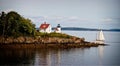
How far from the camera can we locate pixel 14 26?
117 feet

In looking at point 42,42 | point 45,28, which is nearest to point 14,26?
point 42,42

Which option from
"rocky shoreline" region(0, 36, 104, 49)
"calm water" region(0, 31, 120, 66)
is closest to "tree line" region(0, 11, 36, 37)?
"rocky shoreline" region(0, 36, 104, 49)

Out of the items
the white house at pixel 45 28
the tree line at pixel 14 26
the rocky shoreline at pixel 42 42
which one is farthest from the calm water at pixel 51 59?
the white house at pixel 45 28

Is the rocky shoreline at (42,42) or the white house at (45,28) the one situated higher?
the white house at (45,28)

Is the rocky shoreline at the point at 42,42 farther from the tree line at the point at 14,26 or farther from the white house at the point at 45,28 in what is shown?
the white house at the point at 45,28

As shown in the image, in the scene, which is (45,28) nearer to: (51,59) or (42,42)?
(42,42)

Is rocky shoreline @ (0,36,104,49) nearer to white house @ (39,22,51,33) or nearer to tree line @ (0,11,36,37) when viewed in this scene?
tree line @ (0,11,36,37)

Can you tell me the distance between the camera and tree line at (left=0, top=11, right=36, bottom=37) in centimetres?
3566

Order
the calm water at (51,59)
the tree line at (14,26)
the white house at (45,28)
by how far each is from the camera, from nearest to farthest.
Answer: the calm water at (51,59)
the tree line at (14,26)
the white house at (45,28)

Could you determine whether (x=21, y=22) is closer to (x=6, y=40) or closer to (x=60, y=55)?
(x=6, y=40)

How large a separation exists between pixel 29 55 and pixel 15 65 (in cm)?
554

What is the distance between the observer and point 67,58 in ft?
93.4

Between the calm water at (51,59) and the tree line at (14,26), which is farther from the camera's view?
the tree line at (14,26)

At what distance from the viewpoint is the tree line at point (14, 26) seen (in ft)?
117
